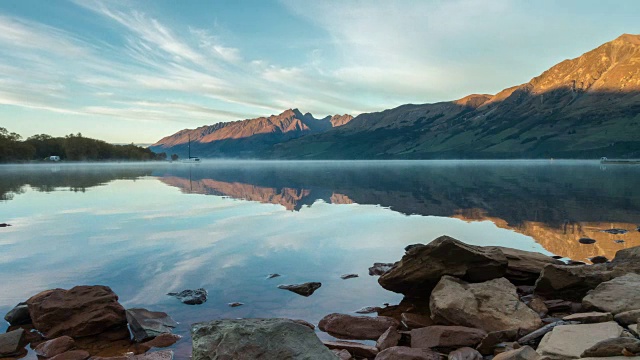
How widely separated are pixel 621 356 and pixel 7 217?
138ft

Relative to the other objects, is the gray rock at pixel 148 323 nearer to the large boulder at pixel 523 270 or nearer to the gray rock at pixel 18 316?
the gray rock at pixel 18 316

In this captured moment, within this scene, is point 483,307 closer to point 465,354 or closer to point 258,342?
point 465,354

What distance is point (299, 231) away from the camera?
2912 cm

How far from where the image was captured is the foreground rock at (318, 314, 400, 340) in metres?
12.4

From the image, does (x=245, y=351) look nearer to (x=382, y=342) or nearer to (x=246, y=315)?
(x=382, y=342)

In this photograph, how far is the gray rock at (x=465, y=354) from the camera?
33.1 feet

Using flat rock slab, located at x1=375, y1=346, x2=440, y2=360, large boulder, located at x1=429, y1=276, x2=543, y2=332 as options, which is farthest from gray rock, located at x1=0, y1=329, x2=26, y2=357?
large boulder, located at x1=429, y1=276, x2=543, y2=332

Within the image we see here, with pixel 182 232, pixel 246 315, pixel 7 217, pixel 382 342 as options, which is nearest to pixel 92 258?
pixel 182 232

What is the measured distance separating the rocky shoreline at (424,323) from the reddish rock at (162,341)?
0.03 m

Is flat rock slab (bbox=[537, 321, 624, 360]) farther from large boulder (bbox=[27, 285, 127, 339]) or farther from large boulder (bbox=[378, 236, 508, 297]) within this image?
large boulder (bbox=[27, 285, 127, 339])

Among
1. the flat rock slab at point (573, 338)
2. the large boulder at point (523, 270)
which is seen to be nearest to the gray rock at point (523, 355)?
the flat rock slab at point (573, 338)

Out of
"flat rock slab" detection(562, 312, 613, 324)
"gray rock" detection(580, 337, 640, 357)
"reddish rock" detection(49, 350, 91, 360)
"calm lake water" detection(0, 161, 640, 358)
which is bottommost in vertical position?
"calm lake water" detection(0, 161, 640, 358)

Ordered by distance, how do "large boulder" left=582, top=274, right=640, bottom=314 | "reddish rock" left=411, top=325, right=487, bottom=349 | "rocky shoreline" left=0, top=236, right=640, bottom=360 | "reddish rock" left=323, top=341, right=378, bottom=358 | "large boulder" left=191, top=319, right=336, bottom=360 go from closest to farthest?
"large boulder" left=191, top=319, right=336, bottom=360 → "rocky shoreline" left=0, top=236, right=640, bottom=360 → "reddish rock" left=323, top=341, right=378, bottom=358 → "reddish rock" left=411, top=325, right=487, bottom=349 → "large boulder" left=582, top=274, right=640, bottom=314

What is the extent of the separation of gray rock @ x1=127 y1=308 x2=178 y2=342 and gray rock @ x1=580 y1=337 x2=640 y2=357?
1055cm
